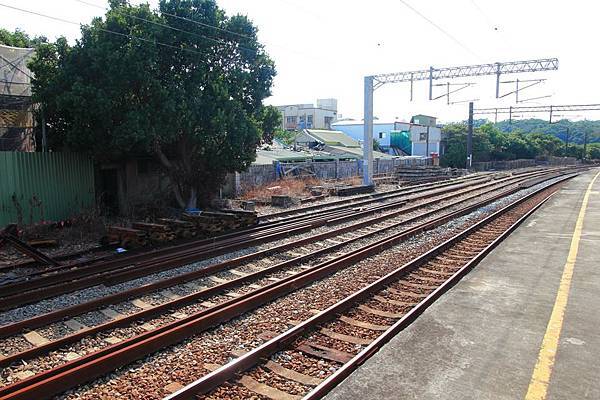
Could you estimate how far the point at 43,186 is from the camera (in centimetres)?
1535

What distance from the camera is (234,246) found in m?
12.2

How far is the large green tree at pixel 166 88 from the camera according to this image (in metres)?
15.1

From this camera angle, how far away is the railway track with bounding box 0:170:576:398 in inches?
188

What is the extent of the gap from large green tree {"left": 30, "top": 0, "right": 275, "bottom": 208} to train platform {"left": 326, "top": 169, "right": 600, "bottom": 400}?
11.2m

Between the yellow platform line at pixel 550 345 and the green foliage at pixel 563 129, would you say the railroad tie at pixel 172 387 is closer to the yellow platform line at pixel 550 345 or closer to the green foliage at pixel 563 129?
the yellow platform line at pixel 550 345

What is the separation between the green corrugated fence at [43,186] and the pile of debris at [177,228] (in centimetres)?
346

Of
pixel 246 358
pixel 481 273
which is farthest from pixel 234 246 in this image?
pixel 246 358

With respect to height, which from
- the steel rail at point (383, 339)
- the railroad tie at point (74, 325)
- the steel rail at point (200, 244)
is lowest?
the railroad tie at point (74, 325)

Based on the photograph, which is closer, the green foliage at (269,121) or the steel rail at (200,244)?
the steel rail at (200,244)

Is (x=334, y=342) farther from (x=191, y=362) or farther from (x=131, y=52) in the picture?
(x=131, y=52)

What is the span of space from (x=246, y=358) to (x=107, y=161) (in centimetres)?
1421

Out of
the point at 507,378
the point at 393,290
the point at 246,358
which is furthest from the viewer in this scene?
the point at 393,290

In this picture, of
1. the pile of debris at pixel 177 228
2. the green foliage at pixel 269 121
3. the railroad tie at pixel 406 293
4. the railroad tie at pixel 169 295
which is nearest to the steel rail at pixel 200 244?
the pile of debris at pixel 177 228

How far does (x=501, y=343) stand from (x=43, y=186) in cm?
1487
